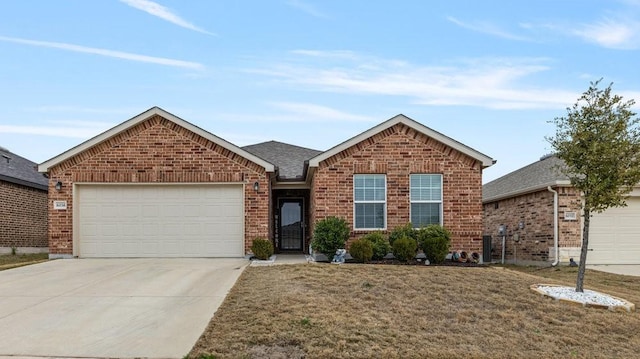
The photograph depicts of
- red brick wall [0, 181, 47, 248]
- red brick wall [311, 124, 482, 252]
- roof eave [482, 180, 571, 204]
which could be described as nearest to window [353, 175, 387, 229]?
red brick wall [311, 124, 482, 252]

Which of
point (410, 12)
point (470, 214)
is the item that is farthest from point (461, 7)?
point (470, 214)

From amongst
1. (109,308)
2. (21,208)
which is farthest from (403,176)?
(21,208)

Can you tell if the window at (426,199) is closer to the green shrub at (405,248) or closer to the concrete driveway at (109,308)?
the green shrub at (405,248)

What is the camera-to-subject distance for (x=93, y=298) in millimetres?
8711

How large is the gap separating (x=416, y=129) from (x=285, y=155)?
7.23 metres

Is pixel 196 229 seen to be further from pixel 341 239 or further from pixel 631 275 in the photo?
pixel 631 275

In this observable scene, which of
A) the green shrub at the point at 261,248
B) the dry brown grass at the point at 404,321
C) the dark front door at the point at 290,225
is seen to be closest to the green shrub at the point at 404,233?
→ the dry brown grass at the point at 404,321

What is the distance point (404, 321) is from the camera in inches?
288

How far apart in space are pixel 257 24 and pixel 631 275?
12.7 metres

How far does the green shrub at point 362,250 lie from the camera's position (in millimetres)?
13266

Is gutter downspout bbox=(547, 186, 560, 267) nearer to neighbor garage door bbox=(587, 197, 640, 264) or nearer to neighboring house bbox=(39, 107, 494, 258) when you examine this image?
neighbor garage door bbox=(587, 197, 640, 264)

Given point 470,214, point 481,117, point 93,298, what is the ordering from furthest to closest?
point 481,117 < point 470,214 < point 93,298

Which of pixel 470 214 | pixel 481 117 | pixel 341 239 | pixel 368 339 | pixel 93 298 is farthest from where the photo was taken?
pixel 481 117

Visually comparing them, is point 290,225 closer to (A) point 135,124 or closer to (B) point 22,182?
(A) point 135,124
